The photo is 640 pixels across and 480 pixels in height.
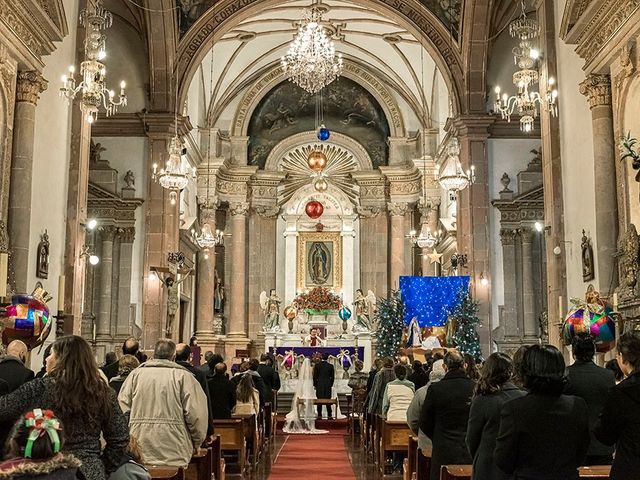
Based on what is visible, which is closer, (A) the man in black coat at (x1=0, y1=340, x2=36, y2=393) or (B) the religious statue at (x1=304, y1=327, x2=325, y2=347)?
(A) the man in black coat at (x1=0, y1=340, x2=36, y2=393)

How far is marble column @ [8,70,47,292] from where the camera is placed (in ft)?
35.1

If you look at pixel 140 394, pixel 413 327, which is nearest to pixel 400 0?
pixel 413 327

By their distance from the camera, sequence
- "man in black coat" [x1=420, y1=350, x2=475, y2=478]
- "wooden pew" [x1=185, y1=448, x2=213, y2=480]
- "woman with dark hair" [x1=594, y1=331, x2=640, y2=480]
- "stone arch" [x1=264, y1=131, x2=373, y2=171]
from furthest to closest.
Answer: "stone arch" [x1=264, y1=131, x2=373, y2=171] → "wooden pew" [x1=185, y1=448, x2=213, y2=480] → "man in black coat" [x1=420, y1=350, x2=475, y2=478] → "woman with dark hair" [x1=594, y1=331, x2=640, y2=480]

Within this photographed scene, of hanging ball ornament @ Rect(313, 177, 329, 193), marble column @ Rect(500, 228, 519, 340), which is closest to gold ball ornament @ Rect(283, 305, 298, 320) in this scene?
hanging ball ornament @ Rect(313, 177, 329, 193)

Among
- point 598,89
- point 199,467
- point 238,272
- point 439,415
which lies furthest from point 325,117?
point 439,415

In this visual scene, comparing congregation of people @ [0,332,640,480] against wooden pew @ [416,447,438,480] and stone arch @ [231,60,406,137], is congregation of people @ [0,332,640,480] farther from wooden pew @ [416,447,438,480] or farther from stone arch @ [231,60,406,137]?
stone arch @ [231,60,406,137]

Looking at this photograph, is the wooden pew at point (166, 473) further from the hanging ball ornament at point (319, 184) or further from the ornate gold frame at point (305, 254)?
the ornate gold frame at point (305, 254)

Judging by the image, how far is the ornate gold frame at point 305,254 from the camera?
26438 millimetres

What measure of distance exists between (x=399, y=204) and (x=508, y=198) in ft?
25.4

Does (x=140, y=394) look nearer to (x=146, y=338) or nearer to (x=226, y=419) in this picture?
(x=226, y=419)

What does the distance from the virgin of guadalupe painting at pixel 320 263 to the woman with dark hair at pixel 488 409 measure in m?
21.9

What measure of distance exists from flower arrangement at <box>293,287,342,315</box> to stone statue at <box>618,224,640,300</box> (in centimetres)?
1608

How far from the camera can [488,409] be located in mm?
4367

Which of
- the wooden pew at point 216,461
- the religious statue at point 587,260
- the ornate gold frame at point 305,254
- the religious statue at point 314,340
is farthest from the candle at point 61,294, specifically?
the ornate gold frame at point 305,254
